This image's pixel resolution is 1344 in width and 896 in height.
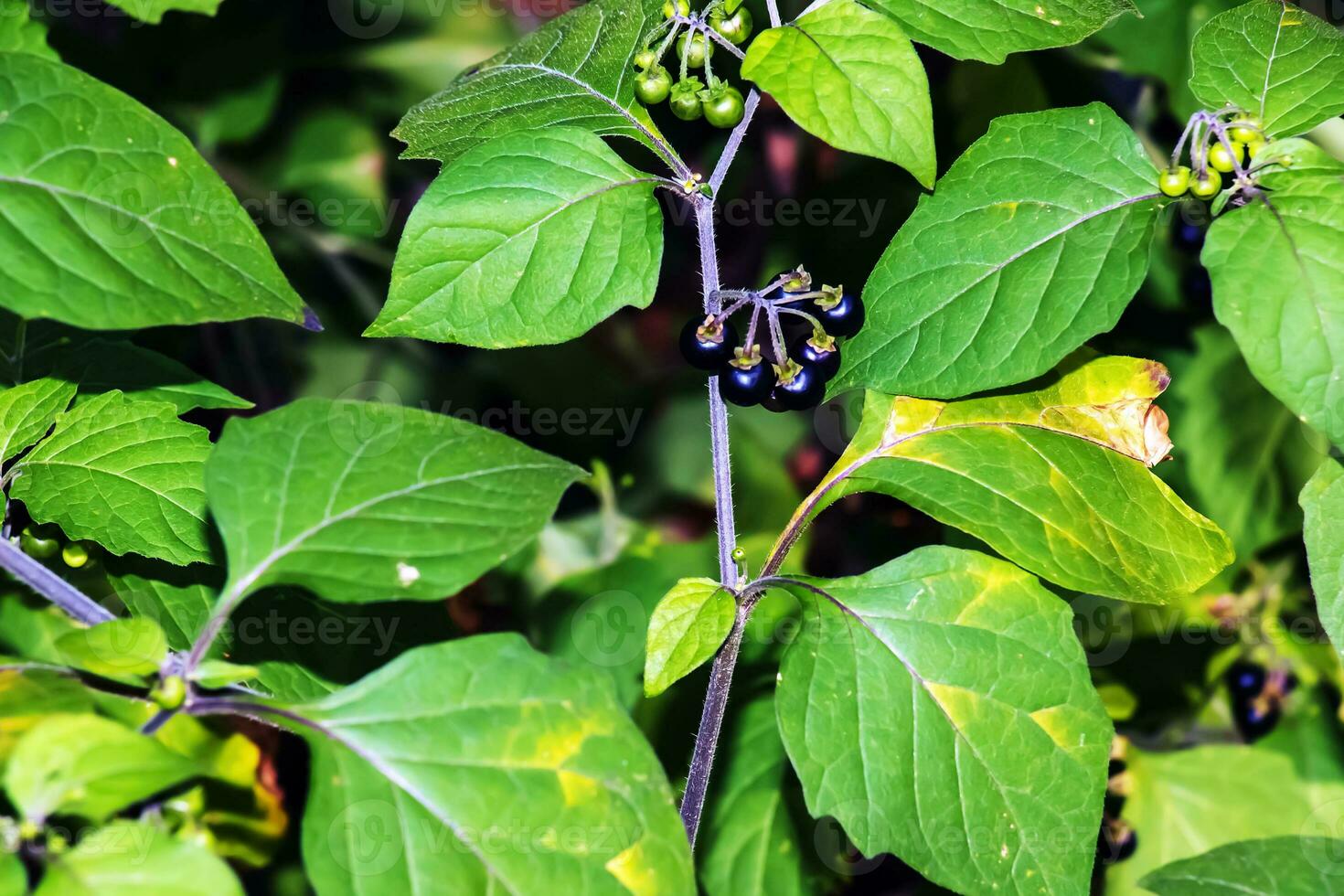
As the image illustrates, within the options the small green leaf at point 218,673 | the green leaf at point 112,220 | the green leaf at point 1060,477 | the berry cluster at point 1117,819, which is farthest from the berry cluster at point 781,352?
the berry cluster at point 1117,819

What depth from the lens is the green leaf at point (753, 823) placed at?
142 centimetres

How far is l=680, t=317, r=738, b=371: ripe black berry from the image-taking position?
1.00 metres

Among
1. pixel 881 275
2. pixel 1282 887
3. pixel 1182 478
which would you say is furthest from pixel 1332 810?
pixel 881 275

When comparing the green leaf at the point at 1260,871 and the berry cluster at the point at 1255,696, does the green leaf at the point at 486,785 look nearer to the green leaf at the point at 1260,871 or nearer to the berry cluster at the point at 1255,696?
the green leaf at the point at 1260,871

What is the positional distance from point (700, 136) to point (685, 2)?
130 centimetres

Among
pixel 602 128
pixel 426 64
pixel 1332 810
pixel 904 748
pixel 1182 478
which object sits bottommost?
pixel 1332 810

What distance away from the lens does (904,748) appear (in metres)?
0.95

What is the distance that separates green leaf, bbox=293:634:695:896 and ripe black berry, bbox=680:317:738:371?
0.33m

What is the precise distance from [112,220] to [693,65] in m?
0.50

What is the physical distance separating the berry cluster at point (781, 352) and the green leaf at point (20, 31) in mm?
562

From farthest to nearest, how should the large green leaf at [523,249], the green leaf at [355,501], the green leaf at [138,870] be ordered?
1. the large green leaf at [523,249]
2. the green leaf at [355,501]
3. the green leaf at [138,870]

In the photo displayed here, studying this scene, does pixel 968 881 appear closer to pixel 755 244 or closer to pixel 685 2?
pixel 685 2

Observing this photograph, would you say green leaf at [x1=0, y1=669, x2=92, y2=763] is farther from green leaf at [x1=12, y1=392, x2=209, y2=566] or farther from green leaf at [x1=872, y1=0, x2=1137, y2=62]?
green leaf at [x1=872, y1=0, x2=1137, y2=62]

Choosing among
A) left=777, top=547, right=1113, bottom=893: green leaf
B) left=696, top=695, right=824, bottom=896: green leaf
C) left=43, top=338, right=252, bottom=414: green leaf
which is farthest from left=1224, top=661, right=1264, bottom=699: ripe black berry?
left=43, top=338, right=252, bottom=414: green leaf
